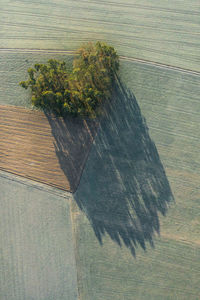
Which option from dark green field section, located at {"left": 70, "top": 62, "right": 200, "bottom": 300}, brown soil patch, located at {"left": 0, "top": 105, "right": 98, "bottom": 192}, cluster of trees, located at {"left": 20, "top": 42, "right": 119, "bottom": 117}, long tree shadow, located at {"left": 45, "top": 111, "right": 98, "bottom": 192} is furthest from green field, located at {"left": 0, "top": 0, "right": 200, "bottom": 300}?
cluster of trees, located at {"left": 20, "top": 42, "right": 119, "bottom": 117}

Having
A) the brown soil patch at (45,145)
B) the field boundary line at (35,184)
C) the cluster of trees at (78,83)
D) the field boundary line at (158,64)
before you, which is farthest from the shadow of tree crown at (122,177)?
the field boundary line at (158,64)

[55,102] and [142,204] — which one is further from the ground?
[55,102]

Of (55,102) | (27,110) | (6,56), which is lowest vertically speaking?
(27,110)

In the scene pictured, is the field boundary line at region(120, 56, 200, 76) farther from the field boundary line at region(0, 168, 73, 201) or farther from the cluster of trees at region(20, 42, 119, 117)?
the field boundary line at region(0, 168, 73, 201)

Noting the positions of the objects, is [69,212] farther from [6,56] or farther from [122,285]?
[6,56]

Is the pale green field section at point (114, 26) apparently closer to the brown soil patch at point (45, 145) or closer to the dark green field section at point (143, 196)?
the dark green field section at point (143, 196)

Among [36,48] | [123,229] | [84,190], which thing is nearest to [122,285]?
[123,229]
